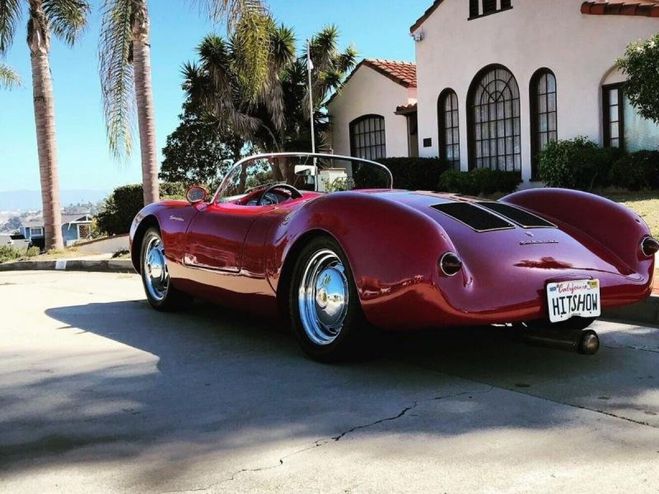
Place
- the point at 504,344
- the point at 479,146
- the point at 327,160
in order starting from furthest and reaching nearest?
the point at 479,146 < the point at 327,160 < the point at 504,344

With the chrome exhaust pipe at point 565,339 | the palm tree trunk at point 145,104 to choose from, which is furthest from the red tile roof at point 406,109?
the chrome exhaust pipe at point 565,339

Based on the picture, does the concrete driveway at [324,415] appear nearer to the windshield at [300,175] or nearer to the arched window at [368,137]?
the windshield at [300,175]

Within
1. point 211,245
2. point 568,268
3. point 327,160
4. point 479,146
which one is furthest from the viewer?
point 479,146

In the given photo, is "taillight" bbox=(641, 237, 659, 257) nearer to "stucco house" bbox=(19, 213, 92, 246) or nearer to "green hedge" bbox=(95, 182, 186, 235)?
"green hedge" bbox=(95, 182, 186, 235)

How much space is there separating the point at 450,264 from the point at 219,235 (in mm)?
1979

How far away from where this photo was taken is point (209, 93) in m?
22.8

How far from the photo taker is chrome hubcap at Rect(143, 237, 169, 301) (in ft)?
19.4

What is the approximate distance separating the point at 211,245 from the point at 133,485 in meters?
2.64

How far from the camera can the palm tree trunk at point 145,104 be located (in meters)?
12.8

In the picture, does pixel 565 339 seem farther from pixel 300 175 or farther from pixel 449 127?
pixel 449 127

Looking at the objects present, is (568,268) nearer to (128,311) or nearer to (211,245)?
(211,245)

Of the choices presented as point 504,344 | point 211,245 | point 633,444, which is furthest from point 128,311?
point 633,444

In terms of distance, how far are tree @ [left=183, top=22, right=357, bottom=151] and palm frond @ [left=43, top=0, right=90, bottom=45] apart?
585 cm

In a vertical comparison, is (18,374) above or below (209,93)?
below
